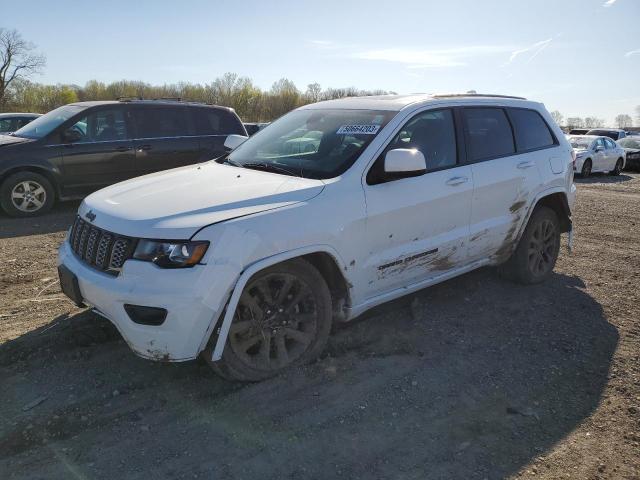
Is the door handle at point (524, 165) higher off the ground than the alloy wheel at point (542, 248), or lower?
higher

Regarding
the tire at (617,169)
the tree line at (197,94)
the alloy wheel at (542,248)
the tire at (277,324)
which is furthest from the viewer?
the tree line at (197,94)

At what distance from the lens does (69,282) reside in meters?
3.33

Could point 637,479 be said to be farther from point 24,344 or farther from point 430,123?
point 24,344

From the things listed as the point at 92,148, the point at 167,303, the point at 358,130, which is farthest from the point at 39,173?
the point at 167,303

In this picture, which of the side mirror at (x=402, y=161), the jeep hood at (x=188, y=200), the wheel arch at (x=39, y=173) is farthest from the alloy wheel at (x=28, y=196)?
the side mirror at (x=402, y=161)

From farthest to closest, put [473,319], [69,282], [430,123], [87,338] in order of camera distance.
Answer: [473,319] → [430,123] → [87,338] → [69,282]

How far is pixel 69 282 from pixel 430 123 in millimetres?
2880

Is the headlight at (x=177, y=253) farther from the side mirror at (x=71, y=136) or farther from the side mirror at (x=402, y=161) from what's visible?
the side mirror at (x=71, y=136)

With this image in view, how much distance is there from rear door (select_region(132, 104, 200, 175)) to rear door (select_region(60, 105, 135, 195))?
179mm

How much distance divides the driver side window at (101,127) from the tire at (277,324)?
21.2ft

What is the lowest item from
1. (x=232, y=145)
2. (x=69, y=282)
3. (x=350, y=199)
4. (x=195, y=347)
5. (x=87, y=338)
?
(x=87, y=338)

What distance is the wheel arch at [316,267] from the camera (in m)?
2.95

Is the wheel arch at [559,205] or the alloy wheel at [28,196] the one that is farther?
the alloy wheel at [28,196]

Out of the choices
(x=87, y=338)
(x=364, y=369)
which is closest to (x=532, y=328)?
(x=364, y=369)
